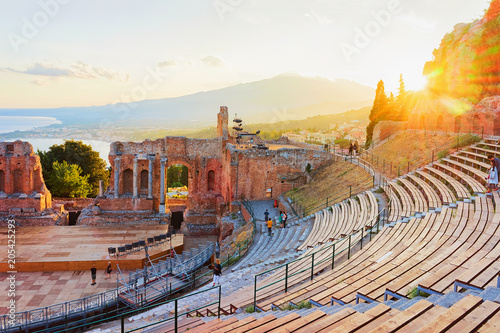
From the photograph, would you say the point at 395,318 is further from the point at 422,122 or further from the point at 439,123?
the point at 422,122

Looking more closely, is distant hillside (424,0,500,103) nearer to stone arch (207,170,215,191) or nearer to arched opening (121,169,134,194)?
stone arch (207,170,215,191)

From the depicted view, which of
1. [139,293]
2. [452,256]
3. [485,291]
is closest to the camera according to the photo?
[485,291]

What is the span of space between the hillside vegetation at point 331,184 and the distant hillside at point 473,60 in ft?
53.3

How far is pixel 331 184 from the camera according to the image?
78.9 ft

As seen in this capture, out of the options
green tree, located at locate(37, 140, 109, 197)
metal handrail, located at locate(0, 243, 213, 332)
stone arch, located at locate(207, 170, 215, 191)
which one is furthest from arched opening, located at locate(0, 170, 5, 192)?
metal handrail, located at locate(0, 243, 213, 332)

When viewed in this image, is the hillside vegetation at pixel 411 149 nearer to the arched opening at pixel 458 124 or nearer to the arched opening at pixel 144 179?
the arched opening at pixel 458 124

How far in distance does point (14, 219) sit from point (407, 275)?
97.0ft

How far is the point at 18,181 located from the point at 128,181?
8657 mm

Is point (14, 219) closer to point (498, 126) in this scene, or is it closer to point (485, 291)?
point (485, 291)

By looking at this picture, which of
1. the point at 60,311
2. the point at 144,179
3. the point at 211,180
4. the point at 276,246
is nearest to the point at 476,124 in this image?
the point at 276,246

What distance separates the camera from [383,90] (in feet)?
156

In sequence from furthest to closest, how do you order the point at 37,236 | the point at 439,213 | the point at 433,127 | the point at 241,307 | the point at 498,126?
the point at 433,127, the point at 37,236, the point at 498,126, the point at 439,213, the point at 241,307

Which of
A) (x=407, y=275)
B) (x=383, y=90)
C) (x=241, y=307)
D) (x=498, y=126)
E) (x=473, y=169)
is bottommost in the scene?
(x=241, y=307)

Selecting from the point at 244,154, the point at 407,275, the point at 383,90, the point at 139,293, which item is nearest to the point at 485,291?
the point at 407,275
